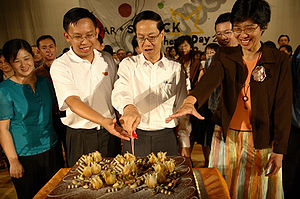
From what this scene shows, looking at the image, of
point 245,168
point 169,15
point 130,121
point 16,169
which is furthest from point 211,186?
point 169,15

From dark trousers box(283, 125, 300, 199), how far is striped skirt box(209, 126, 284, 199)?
20.4 inches

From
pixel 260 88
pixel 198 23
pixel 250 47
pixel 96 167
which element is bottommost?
pixel 96 167

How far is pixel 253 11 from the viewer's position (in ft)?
3.94

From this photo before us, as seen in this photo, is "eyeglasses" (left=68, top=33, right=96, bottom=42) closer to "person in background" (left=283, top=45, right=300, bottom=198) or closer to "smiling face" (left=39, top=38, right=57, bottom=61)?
"smiling face" (left=39, top=38, right=57, bottom=61)

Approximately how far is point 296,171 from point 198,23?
16.4ft

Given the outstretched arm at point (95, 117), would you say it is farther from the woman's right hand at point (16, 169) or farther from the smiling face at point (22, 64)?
the woman's right hand at point (16, 169)

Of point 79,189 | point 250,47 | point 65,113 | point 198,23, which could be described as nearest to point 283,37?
point 198,23

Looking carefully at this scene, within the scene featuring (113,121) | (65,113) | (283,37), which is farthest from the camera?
(283,37)

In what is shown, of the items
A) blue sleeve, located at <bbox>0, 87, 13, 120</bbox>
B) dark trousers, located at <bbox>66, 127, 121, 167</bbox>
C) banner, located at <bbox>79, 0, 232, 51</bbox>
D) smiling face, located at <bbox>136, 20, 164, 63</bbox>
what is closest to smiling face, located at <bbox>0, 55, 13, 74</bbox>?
blue sleeve, located at <bbox>0, 87, 13, 120</bbox>

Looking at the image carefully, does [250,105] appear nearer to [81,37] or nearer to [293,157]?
[293,157]

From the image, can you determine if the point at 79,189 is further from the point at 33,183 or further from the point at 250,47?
the point at 250,47

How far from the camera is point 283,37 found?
4.65 meters

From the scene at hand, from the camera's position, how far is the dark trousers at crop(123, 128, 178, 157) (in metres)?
1.64

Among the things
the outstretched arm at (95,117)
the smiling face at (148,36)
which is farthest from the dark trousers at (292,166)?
the outstretched arm at (95,117)
